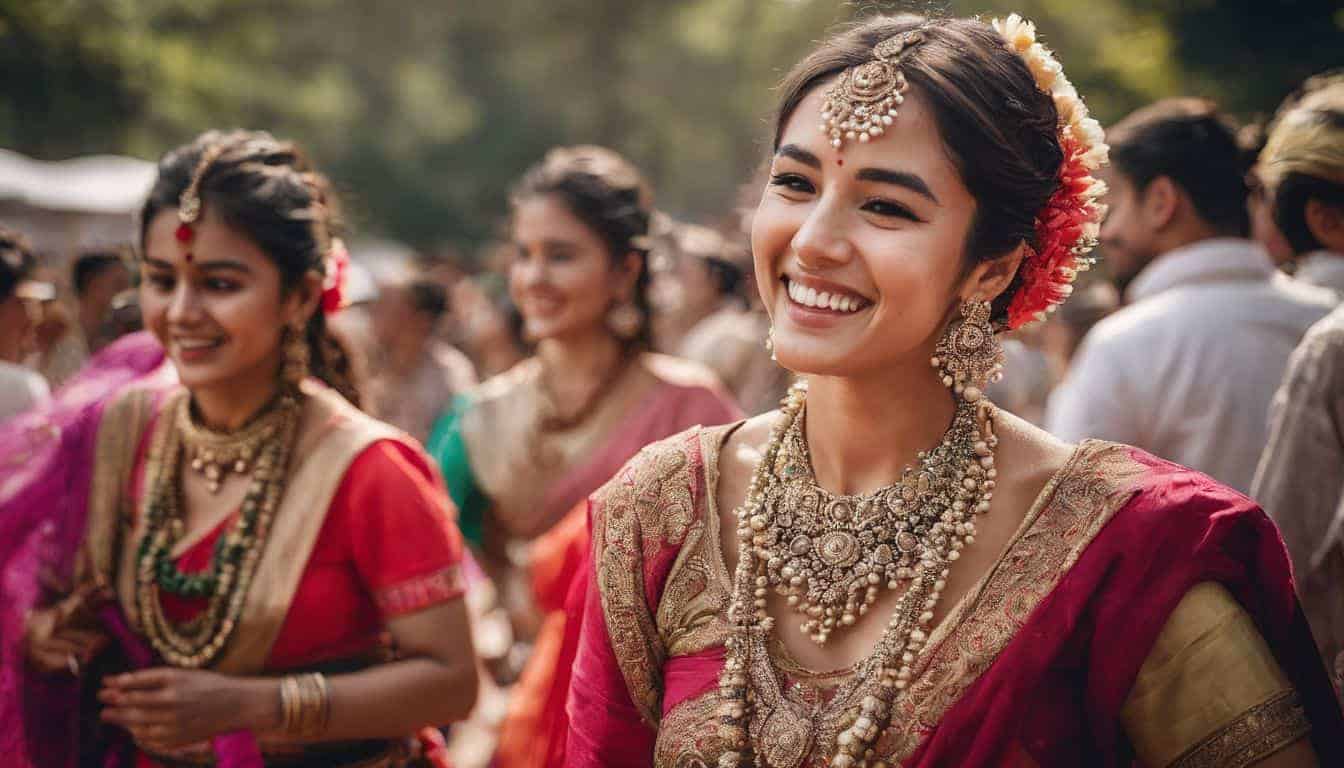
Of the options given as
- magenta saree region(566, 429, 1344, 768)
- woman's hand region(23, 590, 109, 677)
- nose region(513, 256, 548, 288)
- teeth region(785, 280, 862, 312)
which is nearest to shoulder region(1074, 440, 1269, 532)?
magenta saree region(566, 429, 1344, 768)

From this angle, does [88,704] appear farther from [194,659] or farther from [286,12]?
[286,12]

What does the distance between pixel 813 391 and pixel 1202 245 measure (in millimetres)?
2025

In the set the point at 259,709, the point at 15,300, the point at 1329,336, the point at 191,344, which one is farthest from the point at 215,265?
the point at 1329,336

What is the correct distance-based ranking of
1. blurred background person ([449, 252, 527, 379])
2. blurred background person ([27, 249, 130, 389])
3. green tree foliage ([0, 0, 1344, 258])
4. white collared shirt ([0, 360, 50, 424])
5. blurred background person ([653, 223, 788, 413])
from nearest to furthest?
white collared shirt ([0, 360, 50, 424]), blurred background person ([27, 249, 130, 389]), blurred background person ([653, 223, 788, 413]), blurred background person ([449, 252, 527, 379]), green tree foliage ([0, 0, 1344, 258])

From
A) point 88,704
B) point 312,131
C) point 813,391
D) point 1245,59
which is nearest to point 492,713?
point 88,704

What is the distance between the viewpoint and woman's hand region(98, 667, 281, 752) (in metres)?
2.57

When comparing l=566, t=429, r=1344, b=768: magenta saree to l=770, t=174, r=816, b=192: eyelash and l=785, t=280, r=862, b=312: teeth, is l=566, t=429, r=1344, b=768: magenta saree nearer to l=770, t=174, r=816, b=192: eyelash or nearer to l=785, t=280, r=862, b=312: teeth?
l=785, t=280, r=862, b=312: teeth

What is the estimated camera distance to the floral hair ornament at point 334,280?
3062 millimetres

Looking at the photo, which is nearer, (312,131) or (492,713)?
(492,713)

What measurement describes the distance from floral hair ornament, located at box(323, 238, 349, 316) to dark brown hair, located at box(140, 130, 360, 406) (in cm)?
3

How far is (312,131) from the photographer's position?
2672cm

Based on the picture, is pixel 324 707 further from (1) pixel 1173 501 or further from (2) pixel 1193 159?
(2) pixel 1193 159

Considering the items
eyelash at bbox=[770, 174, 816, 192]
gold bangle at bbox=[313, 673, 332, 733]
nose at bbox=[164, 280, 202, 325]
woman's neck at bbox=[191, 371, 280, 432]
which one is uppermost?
eyelash at bbox=[770, 174, 816, 192]

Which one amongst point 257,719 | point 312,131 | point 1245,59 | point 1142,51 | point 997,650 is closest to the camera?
point 997,650
